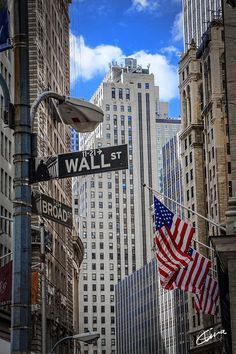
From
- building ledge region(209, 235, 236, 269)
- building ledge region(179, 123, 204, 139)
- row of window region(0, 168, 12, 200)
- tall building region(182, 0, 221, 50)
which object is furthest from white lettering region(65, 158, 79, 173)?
tall building region(182, 0, 221, 50)

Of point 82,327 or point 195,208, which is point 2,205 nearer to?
point 195,208

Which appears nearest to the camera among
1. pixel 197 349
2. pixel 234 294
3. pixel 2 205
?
pixel 234 294

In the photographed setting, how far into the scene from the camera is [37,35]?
7719 cm

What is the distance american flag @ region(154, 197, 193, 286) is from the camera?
26641mm

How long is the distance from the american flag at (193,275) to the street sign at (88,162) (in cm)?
1749

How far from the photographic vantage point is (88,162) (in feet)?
37.4

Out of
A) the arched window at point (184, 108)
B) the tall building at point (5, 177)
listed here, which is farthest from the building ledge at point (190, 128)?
the tall building at point (5, 177)

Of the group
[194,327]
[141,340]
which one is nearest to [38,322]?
[194,327]

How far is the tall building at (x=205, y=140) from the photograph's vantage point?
103812mm

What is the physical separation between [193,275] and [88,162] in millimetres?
18147

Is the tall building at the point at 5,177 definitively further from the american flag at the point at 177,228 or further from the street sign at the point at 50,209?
the street sign at the point at 50,209

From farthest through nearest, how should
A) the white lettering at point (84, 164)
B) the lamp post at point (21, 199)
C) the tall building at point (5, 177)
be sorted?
the tall building at point (5, 177)
the white lettering at point (84, 164)
the lamp post at point (21, 199)

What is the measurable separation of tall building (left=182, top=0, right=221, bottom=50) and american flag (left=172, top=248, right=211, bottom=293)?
110 m

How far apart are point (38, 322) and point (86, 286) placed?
5273 inches
